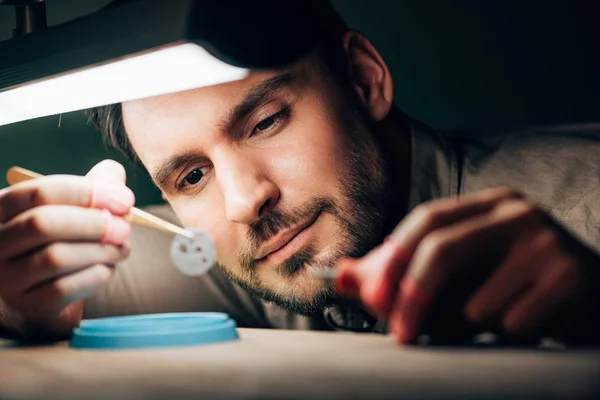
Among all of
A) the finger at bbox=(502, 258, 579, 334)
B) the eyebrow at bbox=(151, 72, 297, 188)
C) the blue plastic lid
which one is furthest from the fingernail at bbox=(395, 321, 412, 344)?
the eyebrow at bbox=(151, 72, 297, 188)

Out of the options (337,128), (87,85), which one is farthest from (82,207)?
(337,128)

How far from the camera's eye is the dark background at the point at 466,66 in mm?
1725

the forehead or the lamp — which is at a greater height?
the lamp

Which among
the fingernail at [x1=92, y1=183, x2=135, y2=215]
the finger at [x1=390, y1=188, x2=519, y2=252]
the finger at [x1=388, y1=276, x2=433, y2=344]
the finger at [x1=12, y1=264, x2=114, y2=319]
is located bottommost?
the finger at [x1=12, y1=264, x2=114, y2=319]

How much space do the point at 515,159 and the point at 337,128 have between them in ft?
1.71

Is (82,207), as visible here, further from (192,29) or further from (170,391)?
(170,391)

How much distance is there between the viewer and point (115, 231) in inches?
36.2

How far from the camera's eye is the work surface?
48 cm

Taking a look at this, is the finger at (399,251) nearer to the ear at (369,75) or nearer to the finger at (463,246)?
the finger at (463,246)

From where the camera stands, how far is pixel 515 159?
1.56 meters

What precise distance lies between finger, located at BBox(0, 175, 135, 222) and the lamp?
168 millimetres

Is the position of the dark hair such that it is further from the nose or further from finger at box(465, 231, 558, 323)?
finger at box(465, 231, 558, 323)

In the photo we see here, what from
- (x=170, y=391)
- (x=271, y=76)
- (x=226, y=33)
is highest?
(x=226, y=33)

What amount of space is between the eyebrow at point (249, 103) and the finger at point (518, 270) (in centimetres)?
79
